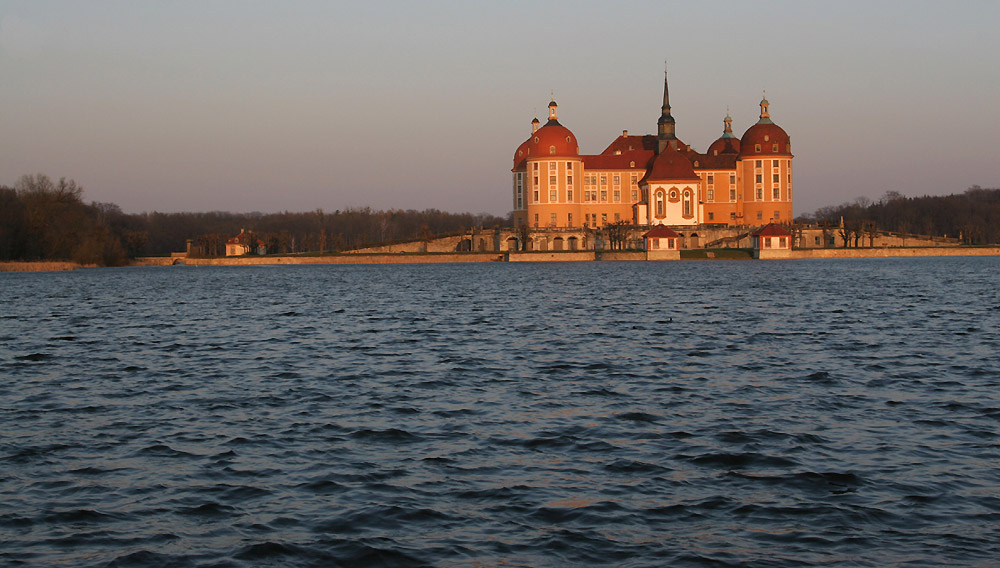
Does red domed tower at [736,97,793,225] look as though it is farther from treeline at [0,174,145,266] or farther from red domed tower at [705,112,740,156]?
treeline at [0,174,145,266]

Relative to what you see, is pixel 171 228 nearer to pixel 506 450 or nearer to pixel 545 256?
pixel 545 256

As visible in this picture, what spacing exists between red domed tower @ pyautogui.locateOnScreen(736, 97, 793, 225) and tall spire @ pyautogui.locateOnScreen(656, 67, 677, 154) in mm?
9421

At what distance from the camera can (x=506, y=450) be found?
12.0 m

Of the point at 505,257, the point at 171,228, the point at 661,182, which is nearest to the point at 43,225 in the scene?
the point at 505,257

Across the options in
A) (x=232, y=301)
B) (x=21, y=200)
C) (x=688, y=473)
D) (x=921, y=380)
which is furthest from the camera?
(x=21, y=200)

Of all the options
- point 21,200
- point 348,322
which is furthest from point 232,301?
point 21,200

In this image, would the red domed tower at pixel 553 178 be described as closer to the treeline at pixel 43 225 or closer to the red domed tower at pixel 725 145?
the red domed tower at pixel 725 145

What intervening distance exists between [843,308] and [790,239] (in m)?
78.0

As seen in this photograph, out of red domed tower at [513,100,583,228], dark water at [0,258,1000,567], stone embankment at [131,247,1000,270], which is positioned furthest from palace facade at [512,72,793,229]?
dark water at [0,258,1000,567]

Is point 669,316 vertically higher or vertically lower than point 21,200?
lower

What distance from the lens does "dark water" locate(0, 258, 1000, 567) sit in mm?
8500

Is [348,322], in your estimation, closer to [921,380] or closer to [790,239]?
[921,380]

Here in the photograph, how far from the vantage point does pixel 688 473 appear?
10.8 metres

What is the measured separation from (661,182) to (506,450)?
355ft
